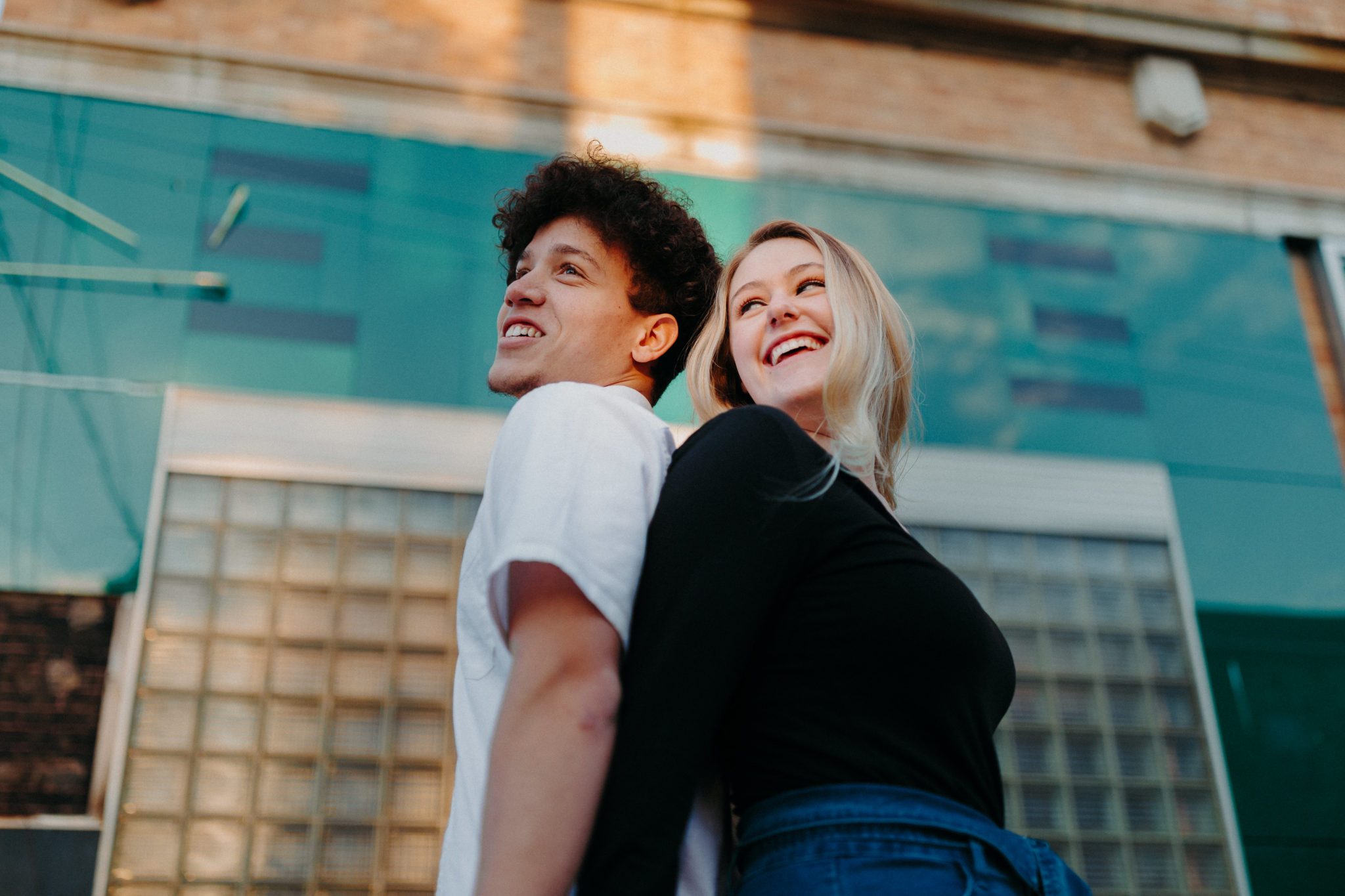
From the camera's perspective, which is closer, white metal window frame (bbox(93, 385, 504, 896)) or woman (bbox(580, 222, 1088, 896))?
woman (bbox(580, 222, 1088, 896))

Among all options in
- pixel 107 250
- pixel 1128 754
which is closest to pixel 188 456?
pixel 107 250

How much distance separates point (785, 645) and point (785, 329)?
825mm

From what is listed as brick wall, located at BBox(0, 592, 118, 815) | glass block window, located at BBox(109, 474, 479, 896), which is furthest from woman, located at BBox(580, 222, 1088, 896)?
brick wall, located at BBox(0, 592, 118, 815)

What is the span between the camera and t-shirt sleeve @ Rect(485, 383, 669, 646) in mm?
922

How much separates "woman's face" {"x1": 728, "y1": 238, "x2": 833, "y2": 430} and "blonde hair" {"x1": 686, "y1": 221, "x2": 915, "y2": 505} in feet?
0.14

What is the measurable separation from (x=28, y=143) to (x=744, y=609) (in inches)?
210

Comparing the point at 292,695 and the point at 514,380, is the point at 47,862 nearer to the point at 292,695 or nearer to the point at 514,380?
the point at 292,695

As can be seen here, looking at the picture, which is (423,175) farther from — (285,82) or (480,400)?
(480,400)

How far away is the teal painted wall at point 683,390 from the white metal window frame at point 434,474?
83mm

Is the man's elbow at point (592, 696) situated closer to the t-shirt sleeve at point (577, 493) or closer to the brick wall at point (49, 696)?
the t-shirt sleeve at point (577, 493)

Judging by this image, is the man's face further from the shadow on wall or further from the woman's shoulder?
the shadow on wall

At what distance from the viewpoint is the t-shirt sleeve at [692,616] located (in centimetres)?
84

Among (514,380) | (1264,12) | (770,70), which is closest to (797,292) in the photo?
(514,380)

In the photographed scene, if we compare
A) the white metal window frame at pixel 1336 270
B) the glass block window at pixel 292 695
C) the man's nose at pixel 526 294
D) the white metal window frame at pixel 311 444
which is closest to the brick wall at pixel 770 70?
the white metal window frame at pixel 1336 270
